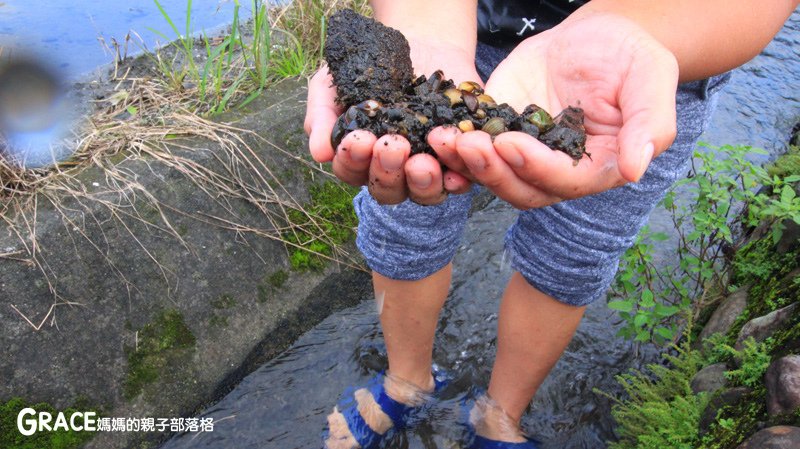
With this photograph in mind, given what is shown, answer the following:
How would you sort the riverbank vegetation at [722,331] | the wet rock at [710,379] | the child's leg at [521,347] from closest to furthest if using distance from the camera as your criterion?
the riverbank vegetation at [722,331], the child's leg at [521,347], the wet rock at [710,379]

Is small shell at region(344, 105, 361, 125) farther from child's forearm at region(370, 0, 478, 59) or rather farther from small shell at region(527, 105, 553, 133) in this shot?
child's forearm at region(370, 0, 478, 59)

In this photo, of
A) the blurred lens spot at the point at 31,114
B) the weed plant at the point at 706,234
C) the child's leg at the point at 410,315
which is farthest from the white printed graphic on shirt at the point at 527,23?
the blurred lens spot at the point at 31,114

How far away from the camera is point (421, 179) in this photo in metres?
1.43

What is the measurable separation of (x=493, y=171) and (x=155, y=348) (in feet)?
5.61

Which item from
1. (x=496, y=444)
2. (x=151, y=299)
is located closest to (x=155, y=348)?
(x=151, y=299)

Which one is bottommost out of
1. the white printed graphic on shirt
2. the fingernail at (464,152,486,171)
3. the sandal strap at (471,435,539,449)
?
the sandal strap at (471,435,539,449)

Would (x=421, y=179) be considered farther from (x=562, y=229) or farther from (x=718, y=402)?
(x=718, y=402)

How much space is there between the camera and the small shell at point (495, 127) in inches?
61.9

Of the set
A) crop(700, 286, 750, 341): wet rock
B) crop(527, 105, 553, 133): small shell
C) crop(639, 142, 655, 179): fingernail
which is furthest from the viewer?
crop(700, 286, 750, 341): wet rock

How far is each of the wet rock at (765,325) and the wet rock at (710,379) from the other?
10 centimetres

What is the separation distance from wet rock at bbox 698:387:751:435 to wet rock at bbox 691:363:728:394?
0.14 metres

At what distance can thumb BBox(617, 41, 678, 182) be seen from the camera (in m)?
1.29

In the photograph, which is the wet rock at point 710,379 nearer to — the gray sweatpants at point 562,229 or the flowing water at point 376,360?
the flowing water at point 376,360

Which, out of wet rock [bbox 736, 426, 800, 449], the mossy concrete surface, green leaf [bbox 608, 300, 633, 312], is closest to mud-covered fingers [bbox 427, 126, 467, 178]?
wet rock [bbox 736, 426, 800, 449]
